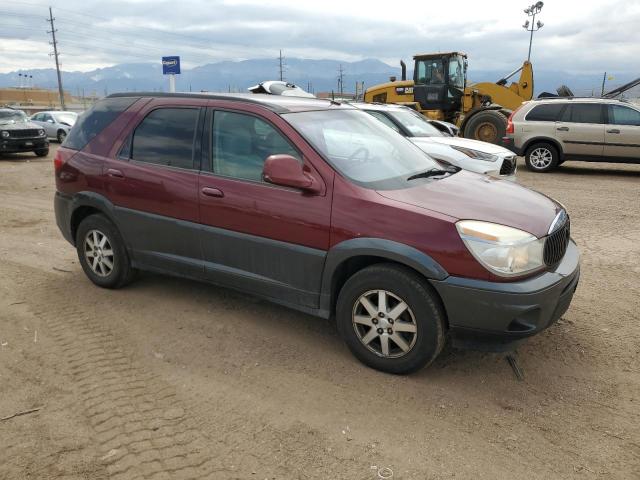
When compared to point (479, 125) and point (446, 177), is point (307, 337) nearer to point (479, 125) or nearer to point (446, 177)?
point (446, 177)

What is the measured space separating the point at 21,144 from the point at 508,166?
548 inches

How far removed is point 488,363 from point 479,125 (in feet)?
42.0

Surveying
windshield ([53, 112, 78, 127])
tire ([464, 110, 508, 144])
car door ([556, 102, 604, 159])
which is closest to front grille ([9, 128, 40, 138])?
windshield ([53, 112, 78, 127])

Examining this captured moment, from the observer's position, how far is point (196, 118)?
4125 millimetres

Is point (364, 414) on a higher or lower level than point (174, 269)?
lower

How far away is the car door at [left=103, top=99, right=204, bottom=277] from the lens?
13.5ft

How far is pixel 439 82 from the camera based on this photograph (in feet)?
53.9

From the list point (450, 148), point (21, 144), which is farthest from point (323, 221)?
point (21, 144)

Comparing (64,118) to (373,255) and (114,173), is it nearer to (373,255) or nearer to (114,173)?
(114,173)

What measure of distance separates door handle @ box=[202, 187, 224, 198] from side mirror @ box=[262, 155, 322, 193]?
542mm

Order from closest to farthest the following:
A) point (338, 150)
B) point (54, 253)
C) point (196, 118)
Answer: point (338, 150)
point (196, 118)
point (54, 253)

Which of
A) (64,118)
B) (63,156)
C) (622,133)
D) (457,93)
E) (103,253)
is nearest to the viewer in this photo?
(103,253)

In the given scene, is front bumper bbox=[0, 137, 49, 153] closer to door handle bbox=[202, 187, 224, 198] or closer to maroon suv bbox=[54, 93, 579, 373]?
maroon suv bbox=[54, 93, 579, 373]

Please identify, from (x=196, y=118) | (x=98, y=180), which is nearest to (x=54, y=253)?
(x=98, y=180)
